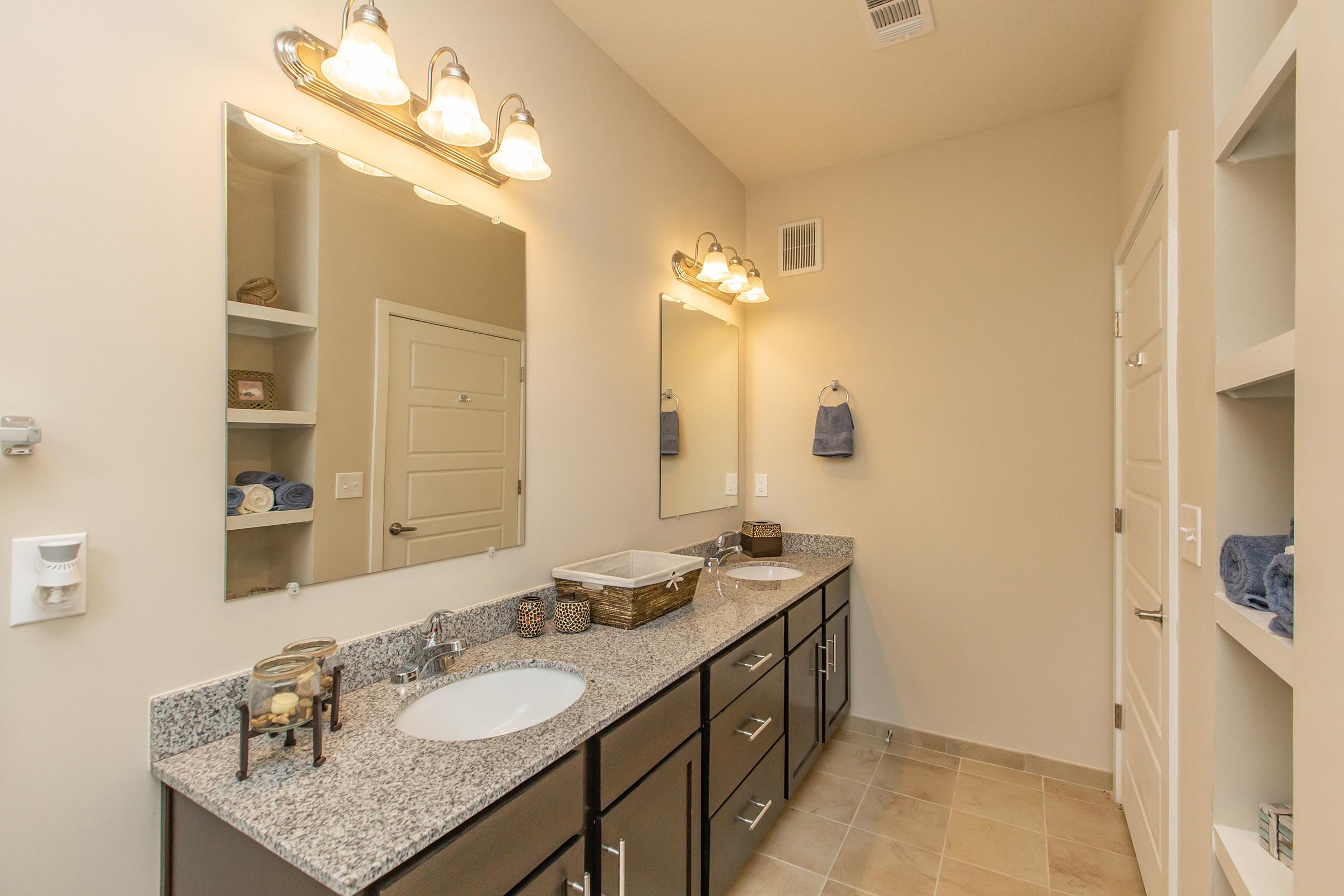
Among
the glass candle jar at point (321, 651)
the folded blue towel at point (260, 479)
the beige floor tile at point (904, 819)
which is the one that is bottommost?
the beige floor tile at point (904, 819)

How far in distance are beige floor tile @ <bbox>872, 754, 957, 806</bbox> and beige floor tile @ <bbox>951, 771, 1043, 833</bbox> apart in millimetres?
38

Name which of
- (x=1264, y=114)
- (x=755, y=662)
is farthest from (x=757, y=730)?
(x=1264, y=114)

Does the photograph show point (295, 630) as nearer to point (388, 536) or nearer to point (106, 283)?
point (388, 536)

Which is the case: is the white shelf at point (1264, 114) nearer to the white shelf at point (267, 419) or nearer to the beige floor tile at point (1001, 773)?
the white shelf at point (267, 419)

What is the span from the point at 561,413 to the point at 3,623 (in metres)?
1.25

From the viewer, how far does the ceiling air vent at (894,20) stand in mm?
1854

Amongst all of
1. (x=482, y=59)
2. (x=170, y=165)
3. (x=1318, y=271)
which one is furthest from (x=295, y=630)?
(x=1318, y=271)

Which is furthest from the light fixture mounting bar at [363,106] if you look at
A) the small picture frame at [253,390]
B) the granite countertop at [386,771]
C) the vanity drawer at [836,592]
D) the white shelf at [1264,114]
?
the vanity drawer at [836,592]

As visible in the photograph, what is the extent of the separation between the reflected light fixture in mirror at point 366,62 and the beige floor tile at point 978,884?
2522 mm

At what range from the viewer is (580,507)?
1985 millimetres

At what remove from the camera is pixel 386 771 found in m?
0.97

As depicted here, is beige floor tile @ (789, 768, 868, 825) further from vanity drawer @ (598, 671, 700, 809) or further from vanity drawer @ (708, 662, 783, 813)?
vanity drawer @ (598, 671, 700, 809)

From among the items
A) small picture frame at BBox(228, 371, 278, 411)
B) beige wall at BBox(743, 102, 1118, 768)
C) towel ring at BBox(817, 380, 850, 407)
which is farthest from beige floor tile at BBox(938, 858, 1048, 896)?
small picture frame at BBox(228, 371, 278, 411)

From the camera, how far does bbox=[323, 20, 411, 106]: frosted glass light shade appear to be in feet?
3.79
